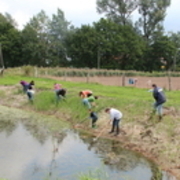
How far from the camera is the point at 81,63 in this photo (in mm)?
60688

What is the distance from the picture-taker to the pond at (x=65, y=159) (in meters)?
11.6

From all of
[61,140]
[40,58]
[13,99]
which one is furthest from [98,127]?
[40,58]

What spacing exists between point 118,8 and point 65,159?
188 feet

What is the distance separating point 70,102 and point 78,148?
8043 mm

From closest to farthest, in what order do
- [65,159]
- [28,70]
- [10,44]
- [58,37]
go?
1. [65,159]
2. [28,70]
3. [10,44]
4. [58,37]

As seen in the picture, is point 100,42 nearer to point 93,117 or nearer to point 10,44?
point 10,44

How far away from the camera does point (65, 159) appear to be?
13.3 m

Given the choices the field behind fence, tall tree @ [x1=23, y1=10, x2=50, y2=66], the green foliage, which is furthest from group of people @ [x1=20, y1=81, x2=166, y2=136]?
tall tree @ [x1=23, y1=10, x2=50, y2=66]

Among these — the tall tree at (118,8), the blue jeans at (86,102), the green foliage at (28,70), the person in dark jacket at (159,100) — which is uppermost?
the tall tree at (118,8)

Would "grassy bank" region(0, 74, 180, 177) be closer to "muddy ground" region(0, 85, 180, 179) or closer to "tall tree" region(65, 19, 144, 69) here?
"muddy ground" region(0, 85, 180, 179)

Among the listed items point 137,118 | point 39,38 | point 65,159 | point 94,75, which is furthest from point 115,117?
point 39,38

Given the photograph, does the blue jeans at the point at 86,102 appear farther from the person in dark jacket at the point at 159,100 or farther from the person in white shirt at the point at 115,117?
the person in dark jacket at the point at 159,100

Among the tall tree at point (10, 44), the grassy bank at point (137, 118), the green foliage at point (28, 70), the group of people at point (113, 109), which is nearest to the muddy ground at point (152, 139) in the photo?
the grassy bank at point (137, 118)

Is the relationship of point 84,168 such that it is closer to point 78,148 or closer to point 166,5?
point 78,148
